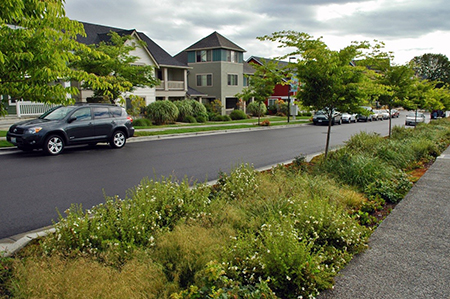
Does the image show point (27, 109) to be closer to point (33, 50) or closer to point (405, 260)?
point (33, 50)

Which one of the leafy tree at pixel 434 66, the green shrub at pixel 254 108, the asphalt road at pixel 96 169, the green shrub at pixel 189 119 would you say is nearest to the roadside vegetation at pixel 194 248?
the asphalt road at pixel 96 169

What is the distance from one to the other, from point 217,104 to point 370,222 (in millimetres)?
35067

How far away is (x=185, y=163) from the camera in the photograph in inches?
460

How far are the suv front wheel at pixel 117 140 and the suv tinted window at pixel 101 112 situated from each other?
2.78 ft

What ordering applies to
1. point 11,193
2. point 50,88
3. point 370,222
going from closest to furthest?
point 50,88 → point 370,222 → point 11,193

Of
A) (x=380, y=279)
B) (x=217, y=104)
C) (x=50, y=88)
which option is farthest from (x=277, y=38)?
(x=217, y=104)

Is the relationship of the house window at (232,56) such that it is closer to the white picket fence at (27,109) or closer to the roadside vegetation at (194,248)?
the white picket fence at (27,109)

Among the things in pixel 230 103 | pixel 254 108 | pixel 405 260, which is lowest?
pixel 405 260

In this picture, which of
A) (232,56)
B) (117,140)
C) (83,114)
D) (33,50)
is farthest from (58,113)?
(232,56)

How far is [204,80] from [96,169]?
35454 millimetres

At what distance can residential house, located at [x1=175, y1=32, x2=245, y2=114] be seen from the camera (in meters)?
43.5

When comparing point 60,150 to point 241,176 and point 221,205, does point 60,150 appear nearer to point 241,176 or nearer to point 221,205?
point 241,176

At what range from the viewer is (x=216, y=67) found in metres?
43.5

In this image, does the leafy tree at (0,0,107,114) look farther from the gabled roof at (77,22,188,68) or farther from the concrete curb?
the gabled roof at (77,22,188,68)
